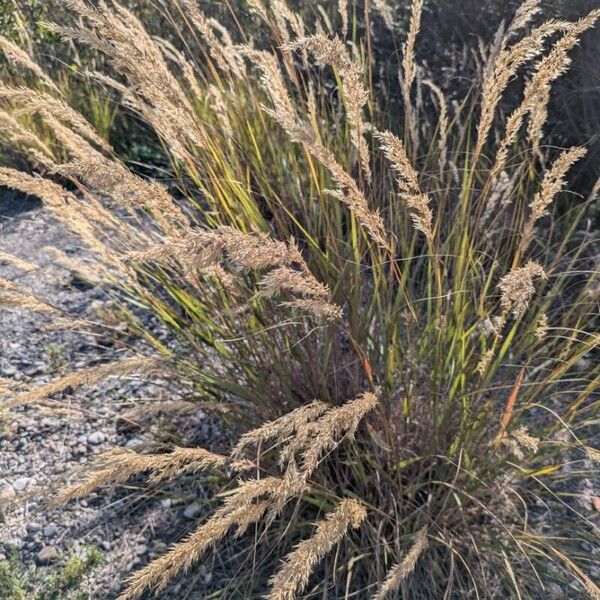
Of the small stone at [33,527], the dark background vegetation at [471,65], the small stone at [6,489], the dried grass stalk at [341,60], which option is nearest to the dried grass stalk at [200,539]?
the dried grass stalk at [341,60]

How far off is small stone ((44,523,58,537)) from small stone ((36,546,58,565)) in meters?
0.07

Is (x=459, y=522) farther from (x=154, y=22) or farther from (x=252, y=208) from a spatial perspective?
(x=154, y=22)

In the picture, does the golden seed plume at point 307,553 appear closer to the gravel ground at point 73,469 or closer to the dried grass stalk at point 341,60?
the gravel ground at point 73,469

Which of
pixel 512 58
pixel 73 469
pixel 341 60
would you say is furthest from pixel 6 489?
pixel 512 58

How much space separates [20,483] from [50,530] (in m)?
0.27

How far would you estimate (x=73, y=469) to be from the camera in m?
2.40

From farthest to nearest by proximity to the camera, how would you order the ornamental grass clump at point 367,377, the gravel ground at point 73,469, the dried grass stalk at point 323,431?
the gravel ground at point 73,469 → the ornamental grass clump at point 367,377 → the dried grass stalk at point 323,431

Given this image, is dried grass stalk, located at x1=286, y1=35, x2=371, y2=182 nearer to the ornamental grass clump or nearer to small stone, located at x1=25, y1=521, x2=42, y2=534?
the ornamental grass clump

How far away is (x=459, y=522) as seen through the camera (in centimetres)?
246

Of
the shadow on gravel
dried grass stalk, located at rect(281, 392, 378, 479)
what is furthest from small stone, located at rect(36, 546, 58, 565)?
the shadow on gravel

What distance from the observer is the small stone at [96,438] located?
122 inches

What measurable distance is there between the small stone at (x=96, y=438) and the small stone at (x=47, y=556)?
49 centimetres

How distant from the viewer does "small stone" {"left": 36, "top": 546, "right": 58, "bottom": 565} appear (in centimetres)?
267

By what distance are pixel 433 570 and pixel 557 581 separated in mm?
380
